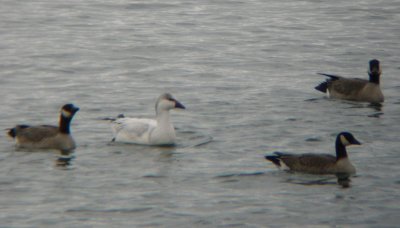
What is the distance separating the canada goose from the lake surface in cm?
28

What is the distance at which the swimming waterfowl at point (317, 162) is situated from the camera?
755 inches

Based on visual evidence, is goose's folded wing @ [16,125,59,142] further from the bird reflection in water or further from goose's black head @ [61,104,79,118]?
the bird reflection in water

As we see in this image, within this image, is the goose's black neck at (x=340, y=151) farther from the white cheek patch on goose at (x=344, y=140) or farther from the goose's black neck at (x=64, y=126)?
the goose's black neck at (x=64, y=126)

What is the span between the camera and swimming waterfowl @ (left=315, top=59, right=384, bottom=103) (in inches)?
1019

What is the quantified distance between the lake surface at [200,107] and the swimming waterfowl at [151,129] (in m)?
0.25

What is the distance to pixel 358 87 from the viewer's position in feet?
85.7

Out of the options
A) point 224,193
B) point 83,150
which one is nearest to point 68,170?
point 83,150

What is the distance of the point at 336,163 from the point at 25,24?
21173 mm

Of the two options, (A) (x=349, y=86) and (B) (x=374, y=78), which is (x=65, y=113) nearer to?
(A) (x=349, y=86)

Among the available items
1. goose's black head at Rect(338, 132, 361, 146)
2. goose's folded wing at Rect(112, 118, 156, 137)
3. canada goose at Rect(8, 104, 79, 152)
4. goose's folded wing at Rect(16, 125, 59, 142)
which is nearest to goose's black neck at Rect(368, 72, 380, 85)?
goose's folded wing at Rect(112, 118, 156, 137)

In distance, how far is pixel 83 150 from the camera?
21.1 meters

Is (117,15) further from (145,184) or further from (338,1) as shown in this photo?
(145,184)

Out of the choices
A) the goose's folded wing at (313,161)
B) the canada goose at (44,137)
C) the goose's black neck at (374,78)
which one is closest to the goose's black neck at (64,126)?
the canada goose at (44,137)

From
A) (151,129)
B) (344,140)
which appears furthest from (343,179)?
(151,129)
